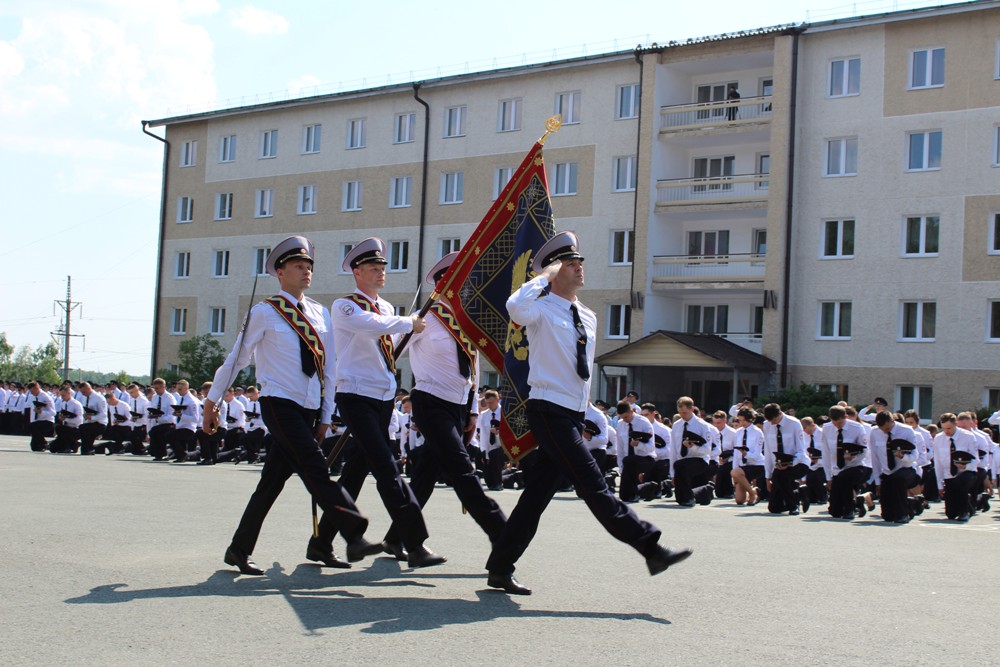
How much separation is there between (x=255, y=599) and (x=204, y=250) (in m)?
50.9

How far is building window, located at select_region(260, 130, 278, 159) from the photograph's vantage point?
5297 centimetres


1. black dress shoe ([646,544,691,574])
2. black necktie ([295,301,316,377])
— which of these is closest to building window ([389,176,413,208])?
black necktie ([295,301,316,377])

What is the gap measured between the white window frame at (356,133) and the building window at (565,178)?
966 cm

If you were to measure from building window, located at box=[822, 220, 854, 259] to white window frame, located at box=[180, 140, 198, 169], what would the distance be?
3077 cm

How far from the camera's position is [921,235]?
120ft

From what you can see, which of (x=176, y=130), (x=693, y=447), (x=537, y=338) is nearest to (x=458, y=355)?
(x=537, y=338)

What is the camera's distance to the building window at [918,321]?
36.4 m

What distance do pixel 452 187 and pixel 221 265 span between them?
1401 centimetres

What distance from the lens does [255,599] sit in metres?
6.82

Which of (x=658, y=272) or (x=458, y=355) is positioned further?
(x=658, y=272)

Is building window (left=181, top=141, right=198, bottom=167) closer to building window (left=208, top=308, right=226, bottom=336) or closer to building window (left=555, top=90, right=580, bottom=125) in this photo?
building window (left=208, top=308, right=226, bottom=336)

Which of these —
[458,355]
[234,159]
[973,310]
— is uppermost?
[234,159]

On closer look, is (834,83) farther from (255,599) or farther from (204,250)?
(255,599)

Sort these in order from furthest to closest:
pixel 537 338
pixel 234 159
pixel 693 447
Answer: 1. pixel 234 159
2. pixel 693 447
3. pixel 537 338
